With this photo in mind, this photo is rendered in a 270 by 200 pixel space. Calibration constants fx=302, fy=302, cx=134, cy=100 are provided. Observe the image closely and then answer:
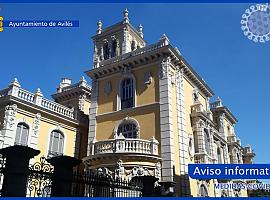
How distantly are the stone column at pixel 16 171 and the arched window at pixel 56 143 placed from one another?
51.7 feet

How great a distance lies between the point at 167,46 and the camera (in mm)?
23359

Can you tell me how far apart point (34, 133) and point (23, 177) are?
15028 mm

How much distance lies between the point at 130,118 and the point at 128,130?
0.97 meters

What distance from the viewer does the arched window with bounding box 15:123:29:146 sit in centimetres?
2142

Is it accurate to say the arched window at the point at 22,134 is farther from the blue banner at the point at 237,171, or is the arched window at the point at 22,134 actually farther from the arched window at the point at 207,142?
the arched window at the point at 207,142

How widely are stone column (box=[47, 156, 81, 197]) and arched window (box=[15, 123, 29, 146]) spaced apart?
1261 cm

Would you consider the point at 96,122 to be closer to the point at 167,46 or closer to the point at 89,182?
the point at 167,46

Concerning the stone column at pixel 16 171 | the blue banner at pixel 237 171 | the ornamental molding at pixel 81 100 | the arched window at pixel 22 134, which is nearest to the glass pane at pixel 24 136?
the arched window at pixel 22 134

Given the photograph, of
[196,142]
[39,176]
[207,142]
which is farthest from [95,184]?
[207,142]

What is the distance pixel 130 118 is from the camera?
23719mm

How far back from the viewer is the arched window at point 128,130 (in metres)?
23.4

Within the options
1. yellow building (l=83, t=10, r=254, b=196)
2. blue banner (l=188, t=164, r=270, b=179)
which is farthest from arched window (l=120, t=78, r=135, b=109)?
blue banner (l=188, t=164, r=270, b=179)

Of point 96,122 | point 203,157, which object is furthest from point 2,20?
point 203,157

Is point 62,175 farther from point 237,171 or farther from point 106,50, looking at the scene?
point 106,50
